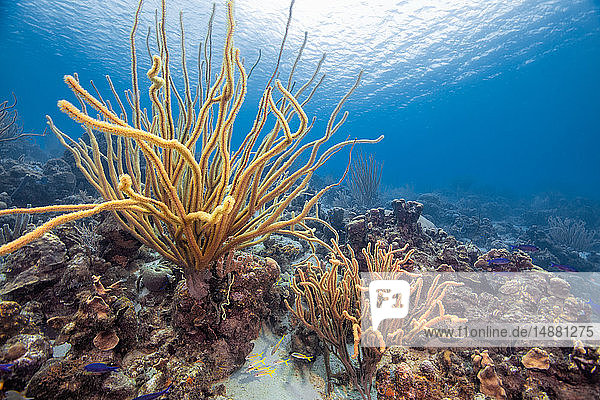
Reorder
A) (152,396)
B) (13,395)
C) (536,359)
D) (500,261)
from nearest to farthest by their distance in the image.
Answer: (13,395), (152,396), (536,359), (500,261)

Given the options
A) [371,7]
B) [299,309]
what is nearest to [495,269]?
[299,309]

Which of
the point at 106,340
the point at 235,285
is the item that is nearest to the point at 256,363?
the point at 235,285

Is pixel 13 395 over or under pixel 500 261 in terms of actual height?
under

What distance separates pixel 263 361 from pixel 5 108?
11645 millimetres

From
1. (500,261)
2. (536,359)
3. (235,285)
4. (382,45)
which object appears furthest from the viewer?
(382,45)

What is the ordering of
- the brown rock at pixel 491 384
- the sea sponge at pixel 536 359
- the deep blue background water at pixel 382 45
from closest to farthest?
the brown rock at pixel 491 384
the sea sponge at pixel 536 359
the deep blue background water at pixel 382 45

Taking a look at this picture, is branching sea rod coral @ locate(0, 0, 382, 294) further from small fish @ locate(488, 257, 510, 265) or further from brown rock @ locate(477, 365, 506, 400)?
small fish @ locate(488, 257, 510, 265)

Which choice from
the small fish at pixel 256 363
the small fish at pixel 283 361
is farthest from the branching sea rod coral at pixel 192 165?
the small fish at pixel 283 361

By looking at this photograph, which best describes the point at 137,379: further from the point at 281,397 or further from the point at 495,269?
the point at 495,269

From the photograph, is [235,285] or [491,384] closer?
[491,384]

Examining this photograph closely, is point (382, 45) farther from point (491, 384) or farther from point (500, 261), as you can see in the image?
point (491, 384)

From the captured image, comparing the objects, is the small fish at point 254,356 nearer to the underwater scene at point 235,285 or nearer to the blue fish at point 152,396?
the underwater scene at point 235,285

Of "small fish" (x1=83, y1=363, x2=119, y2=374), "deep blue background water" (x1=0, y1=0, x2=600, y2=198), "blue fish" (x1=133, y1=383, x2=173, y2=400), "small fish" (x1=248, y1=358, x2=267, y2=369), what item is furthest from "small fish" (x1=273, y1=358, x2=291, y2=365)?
"deep blue background water" (x1=0, y1=0, x2=600, y2=198)

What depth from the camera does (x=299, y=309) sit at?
2.43m
